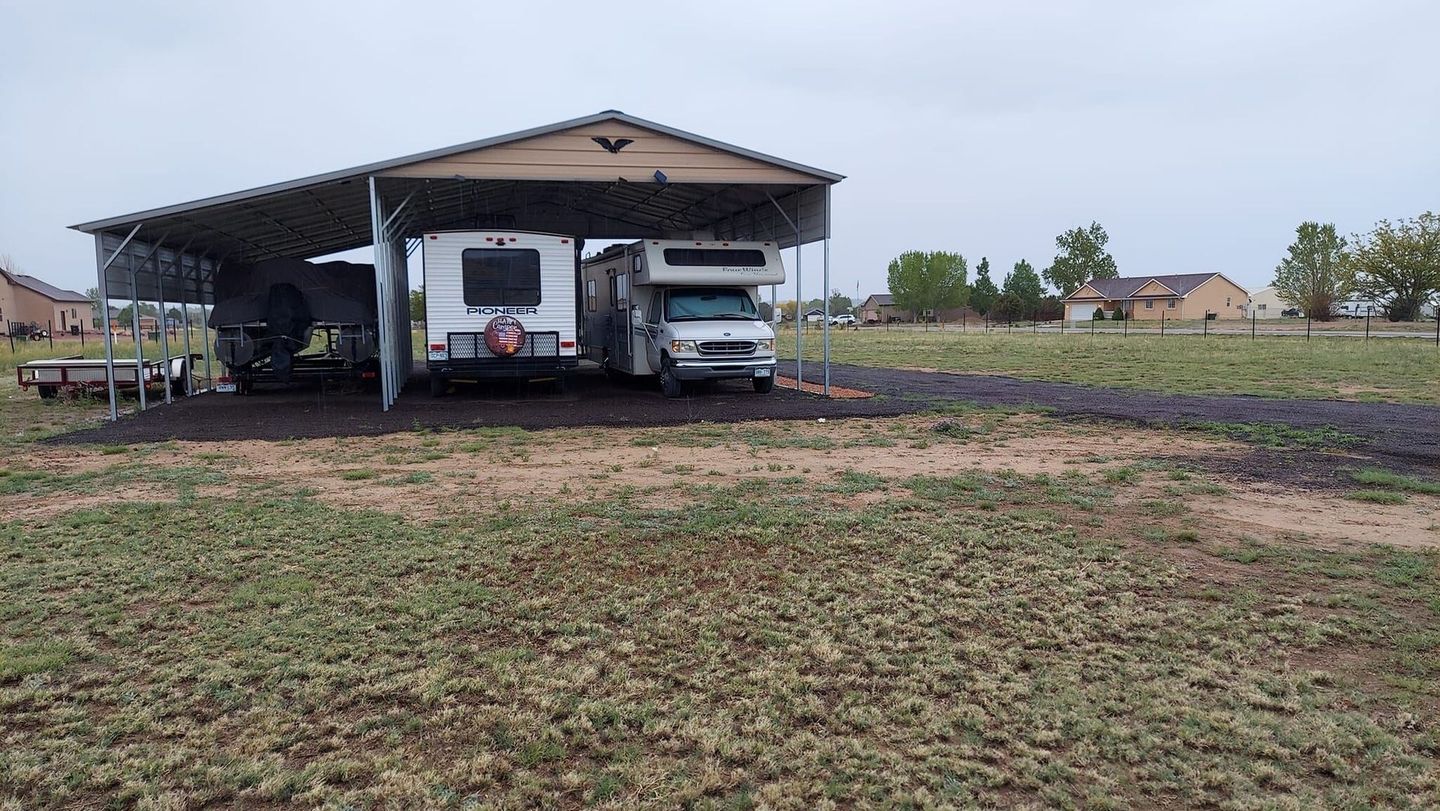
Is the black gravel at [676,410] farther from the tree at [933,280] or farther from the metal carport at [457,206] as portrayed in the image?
the tree at [933,280]

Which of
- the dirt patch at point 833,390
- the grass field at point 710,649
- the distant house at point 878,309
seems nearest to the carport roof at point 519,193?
the dirt patch at point 833,390

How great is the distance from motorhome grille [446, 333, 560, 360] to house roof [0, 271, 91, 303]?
6007cm

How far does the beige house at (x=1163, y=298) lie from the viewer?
274 feet

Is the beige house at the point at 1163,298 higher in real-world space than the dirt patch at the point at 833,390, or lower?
higher

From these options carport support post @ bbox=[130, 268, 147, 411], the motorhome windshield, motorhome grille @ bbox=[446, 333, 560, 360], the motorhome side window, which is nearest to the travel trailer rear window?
the motorhome windshield

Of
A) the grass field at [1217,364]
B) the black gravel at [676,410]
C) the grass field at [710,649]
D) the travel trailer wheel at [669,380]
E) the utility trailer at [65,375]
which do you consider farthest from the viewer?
the grass field at [1217,364]

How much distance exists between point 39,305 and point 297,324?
6342 centimetres

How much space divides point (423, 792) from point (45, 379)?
16.4 meters

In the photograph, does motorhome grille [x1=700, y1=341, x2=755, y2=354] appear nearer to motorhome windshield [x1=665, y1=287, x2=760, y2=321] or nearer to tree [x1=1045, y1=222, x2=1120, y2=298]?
motorhome windshield [x1=665, y1=287, x2=760, y2=321]

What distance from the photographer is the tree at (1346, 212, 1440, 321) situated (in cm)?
4856

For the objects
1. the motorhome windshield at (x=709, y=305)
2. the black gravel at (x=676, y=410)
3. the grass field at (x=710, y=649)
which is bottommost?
the grass field at (x=710, y=649)

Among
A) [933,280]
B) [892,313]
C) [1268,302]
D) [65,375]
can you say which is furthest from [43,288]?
[1268,302]

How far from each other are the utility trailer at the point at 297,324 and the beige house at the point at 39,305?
4928 centimetres

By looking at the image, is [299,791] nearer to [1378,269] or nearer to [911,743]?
[911,743]
